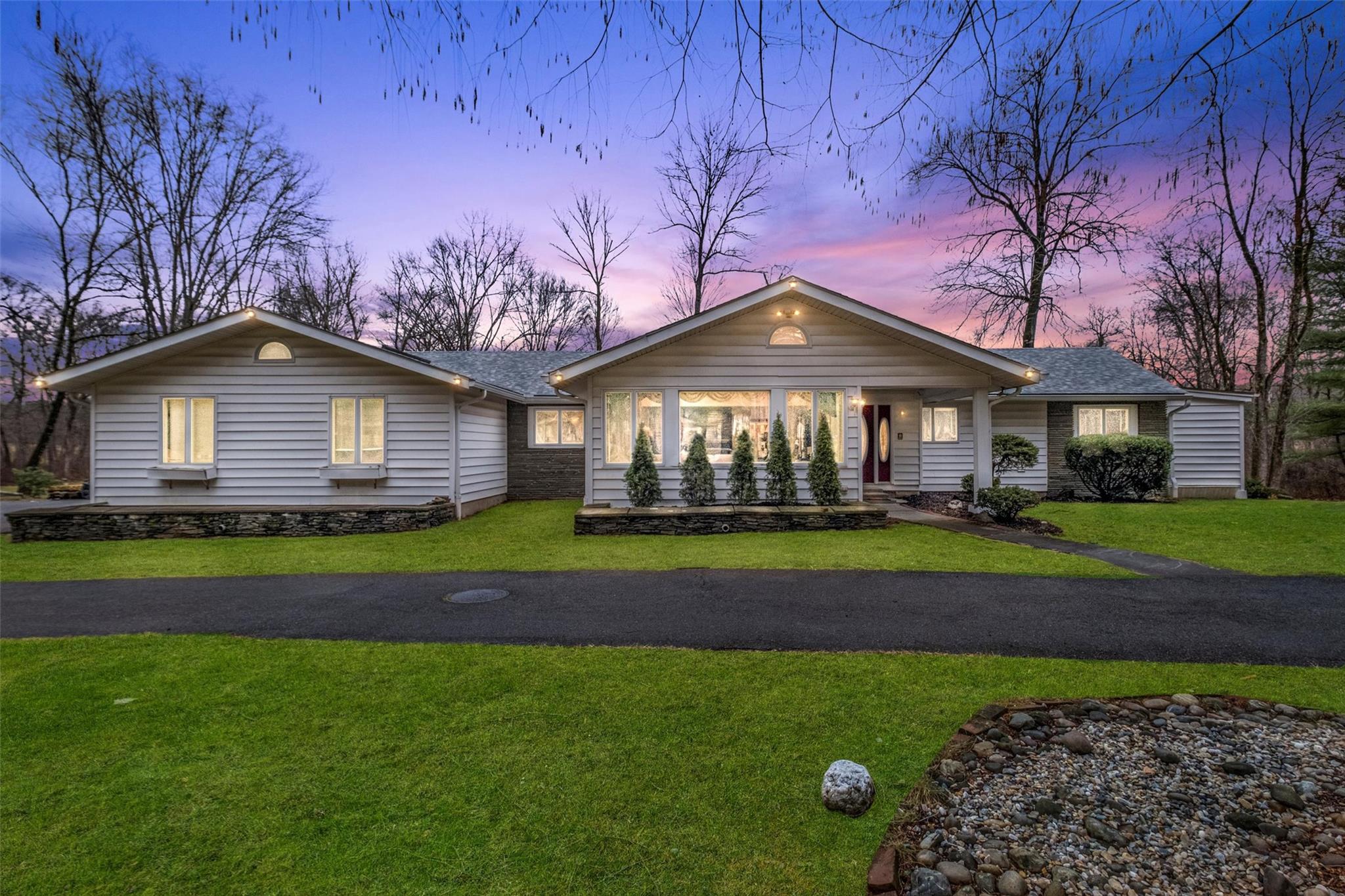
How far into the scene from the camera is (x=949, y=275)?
2092cm

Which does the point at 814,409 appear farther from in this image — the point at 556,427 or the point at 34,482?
the point at 34,482

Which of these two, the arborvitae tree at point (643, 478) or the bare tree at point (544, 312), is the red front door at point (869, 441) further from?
the bare tree at point (544, 312)

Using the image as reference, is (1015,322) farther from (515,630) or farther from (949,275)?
(515,630)

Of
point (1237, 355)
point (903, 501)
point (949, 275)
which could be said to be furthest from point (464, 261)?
point (1237, 355)

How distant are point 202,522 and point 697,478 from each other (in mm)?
9428

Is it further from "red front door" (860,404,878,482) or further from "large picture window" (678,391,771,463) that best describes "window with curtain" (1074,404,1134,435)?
"large picture window" (678,391,771,463)

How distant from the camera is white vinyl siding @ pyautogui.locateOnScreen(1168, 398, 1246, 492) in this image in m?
15.4

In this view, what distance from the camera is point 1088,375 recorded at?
16453mm

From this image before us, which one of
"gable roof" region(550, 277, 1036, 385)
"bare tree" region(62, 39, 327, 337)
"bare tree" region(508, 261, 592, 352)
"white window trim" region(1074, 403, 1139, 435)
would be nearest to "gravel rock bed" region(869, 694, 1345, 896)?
"gable roof" region(550, 277, 1036, 385)

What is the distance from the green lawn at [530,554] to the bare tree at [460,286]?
19.7 meters

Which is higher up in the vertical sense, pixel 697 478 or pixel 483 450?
pixel 483 450

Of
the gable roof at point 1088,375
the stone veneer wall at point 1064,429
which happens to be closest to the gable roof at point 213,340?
the gable roof at point 1088,375

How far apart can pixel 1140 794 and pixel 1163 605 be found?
161 inches

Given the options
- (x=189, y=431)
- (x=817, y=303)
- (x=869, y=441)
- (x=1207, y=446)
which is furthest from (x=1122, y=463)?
(x=189, y=431)
